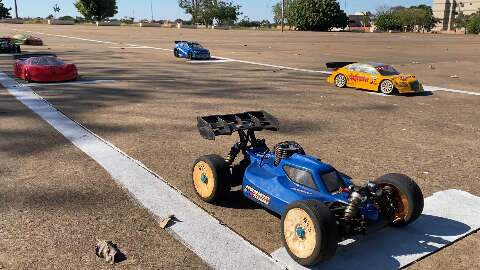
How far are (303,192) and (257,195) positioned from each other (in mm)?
832

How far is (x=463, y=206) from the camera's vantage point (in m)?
7.03

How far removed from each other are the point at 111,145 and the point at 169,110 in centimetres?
407

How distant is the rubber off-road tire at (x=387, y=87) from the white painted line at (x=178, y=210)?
470 inches

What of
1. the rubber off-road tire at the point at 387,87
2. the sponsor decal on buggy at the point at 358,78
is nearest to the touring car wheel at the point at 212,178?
the rubber off-road tire at the point at 387,87

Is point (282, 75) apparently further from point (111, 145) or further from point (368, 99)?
point (111, 145)

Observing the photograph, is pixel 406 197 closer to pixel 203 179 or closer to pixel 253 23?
pixel 203 179

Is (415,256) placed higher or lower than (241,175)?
lower

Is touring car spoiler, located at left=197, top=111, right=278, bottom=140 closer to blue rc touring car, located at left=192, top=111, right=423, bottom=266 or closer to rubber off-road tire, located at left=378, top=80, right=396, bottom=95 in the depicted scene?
blue rc touring car, located at left=192, top=111, right=423, bottom=266

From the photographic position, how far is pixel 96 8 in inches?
4843

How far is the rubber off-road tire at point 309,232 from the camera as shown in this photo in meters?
4.88

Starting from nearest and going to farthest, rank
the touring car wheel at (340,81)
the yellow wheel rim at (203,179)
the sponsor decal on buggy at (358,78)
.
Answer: the yellow wheel rim at (203,179)
the sponsor decal on buggy at (358,78)
the touring car wheel at (340,81)

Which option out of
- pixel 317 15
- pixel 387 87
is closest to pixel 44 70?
pixel 387 87

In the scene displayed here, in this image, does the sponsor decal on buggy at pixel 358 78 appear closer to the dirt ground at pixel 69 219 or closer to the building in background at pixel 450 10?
the dirt ground at pixel 69 219

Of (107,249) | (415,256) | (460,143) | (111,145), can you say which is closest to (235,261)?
(107,249)
